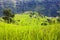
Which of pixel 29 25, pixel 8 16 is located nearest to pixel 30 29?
pixel 29 25

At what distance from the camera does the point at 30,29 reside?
1.28 metres

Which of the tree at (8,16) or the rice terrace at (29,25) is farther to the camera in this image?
the tree at (8,16)

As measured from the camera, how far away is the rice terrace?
1.24m

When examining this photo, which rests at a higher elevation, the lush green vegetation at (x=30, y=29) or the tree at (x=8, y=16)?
the tree at (x=8, y=16)

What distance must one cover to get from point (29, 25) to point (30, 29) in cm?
8

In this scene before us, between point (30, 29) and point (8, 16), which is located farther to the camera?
point (8, 16)

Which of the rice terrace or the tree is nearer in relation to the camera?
the rice terrace

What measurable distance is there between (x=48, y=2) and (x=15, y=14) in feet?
1.16

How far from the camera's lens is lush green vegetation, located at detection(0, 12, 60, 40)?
1.23 m

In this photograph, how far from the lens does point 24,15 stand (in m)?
1.44

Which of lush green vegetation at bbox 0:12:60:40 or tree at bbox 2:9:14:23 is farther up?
tree at bbox 2:9:14:23

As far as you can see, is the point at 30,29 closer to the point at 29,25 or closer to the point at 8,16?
the point at 29,25

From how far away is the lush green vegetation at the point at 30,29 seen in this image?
1.23 m

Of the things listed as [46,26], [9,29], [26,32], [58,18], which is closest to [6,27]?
[9,29]
